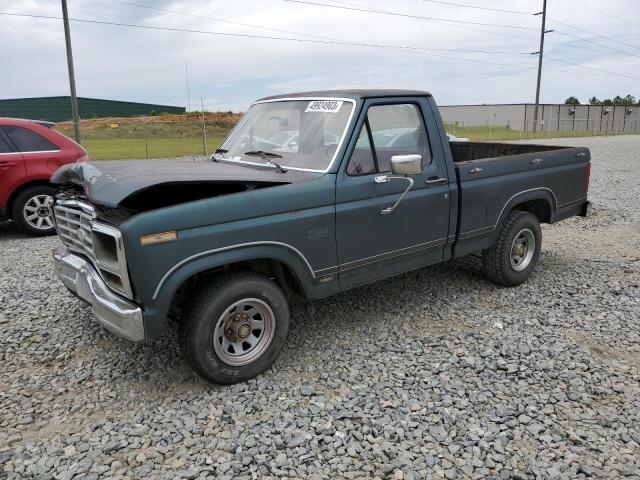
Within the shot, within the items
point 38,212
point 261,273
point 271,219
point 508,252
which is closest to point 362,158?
point 271,219

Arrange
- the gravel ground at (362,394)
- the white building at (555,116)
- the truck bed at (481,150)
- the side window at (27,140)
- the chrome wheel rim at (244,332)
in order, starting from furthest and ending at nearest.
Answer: the white building at (555,116) → the side window at (27,140) → the truck bed at (481,150) → the chrome wheel rim at (244,332) → the gravel ground at (362,394)

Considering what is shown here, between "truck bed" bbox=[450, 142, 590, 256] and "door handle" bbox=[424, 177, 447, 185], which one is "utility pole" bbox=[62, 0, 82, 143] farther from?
"door handle" bbox=[424, 177, 447, 185]


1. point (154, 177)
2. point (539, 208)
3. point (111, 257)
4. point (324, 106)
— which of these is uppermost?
point (324, 106)

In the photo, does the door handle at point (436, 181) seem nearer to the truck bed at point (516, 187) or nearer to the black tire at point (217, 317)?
Answer: the truck bed at point (516, 187)

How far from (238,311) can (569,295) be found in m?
3.55

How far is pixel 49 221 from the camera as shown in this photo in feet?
27.1

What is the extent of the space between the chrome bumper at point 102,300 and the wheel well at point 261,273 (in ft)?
1.34

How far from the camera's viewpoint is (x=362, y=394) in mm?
3586

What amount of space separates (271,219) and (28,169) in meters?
6.04

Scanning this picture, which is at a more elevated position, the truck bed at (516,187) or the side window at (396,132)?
the side window at (396,132)

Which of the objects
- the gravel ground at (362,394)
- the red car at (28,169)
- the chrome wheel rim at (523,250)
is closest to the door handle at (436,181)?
the gravel ground at (362,394)

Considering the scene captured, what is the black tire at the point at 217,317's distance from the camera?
11.3 ft

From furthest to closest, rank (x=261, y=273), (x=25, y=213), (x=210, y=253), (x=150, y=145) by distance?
(x=150, y=145), (x=25, y=213), (x=261, y=273), (x=210, y=253)

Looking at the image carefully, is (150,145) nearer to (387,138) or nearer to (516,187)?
(516,187)
